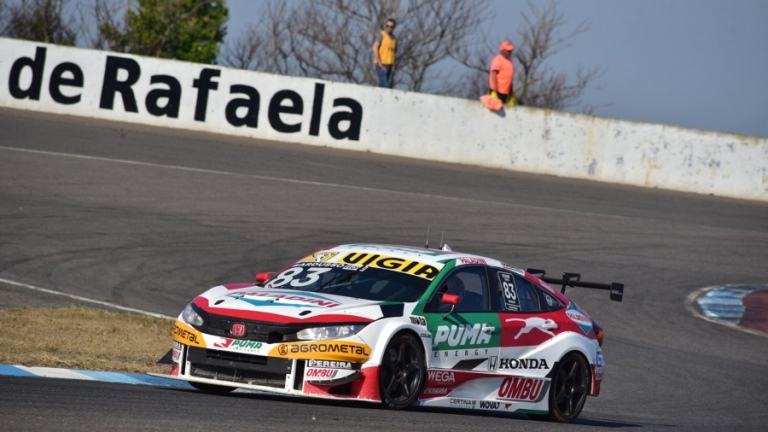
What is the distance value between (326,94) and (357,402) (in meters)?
18.3

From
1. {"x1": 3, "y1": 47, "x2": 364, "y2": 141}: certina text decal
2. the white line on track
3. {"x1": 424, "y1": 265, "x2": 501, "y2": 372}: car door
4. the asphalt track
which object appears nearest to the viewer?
the asphalt track

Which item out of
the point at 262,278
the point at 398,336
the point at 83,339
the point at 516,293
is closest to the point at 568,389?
the point at 516,293

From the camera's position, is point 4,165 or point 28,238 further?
point 4,165

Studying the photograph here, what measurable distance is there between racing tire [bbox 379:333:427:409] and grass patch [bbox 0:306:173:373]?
266 cm

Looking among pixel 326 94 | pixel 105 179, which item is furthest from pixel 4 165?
pixel 326 94

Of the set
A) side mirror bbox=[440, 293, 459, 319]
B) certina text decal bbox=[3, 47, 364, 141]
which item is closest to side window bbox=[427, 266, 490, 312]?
side mirror bbox=[440, 293, 459, 319]

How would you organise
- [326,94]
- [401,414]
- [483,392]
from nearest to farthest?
[401,414]
[483,392]
[326,94]

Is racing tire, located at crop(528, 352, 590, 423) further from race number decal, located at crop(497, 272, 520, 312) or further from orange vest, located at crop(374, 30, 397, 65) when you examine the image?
orange vest, located at crop(374, 30, 397, 65)

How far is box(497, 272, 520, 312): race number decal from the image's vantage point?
993cm

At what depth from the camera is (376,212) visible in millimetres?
20156

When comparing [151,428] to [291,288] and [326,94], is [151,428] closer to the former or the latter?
[291,288]

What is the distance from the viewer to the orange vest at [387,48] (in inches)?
1110

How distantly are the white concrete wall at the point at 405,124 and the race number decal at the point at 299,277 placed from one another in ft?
56.2

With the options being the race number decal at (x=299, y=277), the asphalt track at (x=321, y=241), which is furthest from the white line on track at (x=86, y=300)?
the race number decal at (x=299, y=277)
